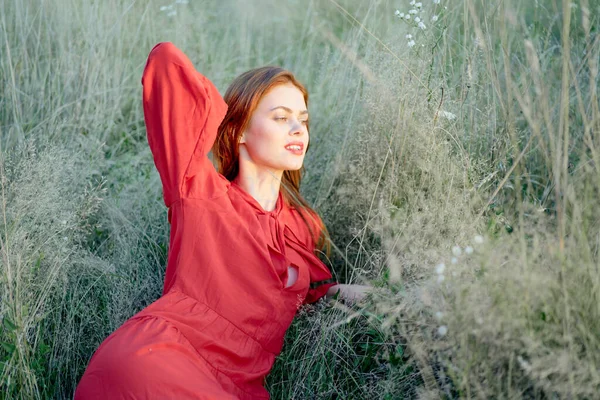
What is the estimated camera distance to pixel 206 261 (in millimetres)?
2203

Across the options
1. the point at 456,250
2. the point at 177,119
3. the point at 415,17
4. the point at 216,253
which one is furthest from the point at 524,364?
the point at 415,17

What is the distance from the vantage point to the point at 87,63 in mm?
3445

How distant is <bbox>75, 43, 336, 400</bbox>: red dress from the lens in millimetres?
2121

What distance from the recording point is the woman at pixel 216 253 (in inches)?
78.2

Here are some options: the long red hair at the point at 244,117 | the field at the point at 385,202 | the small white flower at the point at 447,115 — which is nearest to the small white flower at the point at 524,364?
the field at the point at 385,202

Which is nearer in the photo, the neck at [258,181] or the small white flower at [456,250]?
the small white flower at [456,250]

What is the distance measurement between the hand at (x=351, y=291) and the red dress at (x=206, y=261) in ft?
0.62

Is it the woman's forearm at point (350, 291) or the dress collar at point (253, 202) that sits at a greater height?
the dress collar at point (253, 202)

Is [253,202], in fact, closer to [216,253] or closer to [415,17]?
[216,253]

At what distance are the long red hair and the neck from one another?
77 mm

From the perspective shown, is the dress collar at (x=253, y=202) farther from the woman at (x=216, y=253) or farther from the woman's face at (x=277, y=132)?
the woman's face at (x=277, y=132)

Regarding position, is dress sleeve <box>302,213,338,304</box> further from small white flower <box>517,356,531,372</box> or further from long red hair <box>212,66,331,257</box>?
small white flower <box>517,356,531,372</box>

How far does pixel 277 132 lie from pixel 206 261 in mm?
556

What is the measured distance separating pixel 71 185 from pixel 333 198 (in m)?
1.16
